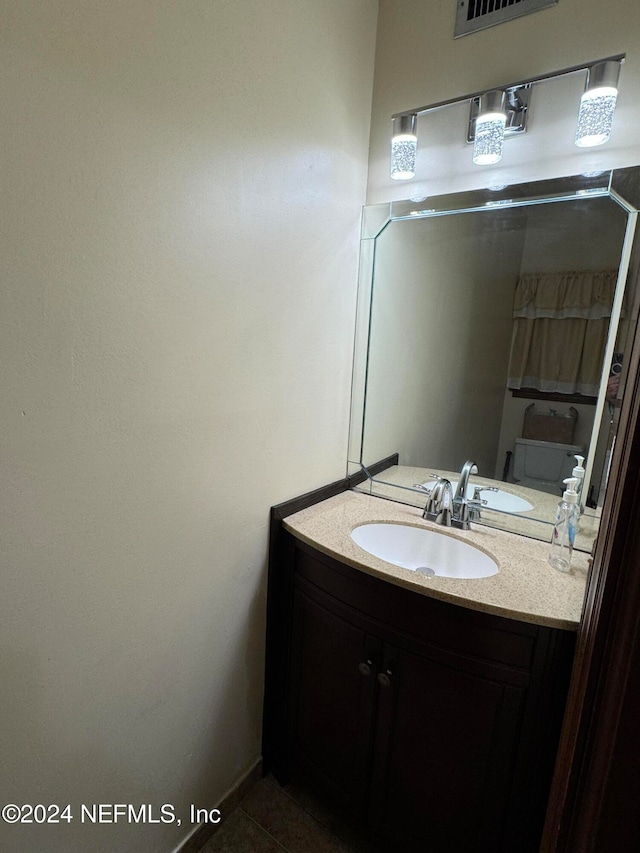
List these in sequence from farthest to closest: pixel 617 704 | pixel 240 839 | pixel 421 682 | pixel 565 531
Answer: pixel 240 839, pixel 565 531, pixel 421 682, pixel 617 704

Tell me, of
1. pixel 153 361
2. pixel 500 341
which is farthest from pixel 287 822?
pixel 500 341

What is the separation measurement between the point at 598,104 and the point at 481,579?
1277 millimetres

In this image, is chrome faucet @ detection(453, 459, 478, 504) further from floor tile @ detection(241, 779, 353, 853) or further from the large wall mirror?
floor tile @ detection(241, 779, 353, 853)

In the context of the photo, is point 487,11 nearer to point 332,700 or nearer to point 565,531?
→ point 565,531

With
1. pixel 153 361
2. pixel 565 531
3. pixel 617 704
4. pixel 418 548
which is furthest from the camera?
pixel 418 548

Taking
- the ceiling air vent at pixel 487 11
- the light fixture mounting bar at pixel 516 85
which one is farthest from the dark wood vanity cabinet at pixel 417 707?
the ceiling air vent at pixel 487 11

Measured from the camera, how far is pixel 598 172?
1167 mm

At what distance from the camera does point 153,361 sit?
96 centimetres

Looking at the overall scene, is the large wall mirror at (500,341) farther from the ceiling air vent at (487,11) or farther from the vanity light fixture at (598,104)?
the ceiling air vent at (487,11)

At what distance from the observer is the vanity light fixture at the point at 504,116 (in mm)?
1095

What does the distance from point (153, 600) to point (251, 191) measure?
108 centimetres

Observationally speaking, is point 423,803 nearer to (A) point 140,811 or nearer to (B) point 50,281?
(A) point 140,811

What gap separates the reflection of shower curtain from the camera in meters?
1.24

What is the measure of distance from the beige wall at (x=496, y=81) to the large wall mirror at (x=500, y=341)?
0.21 feet
